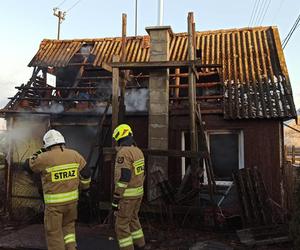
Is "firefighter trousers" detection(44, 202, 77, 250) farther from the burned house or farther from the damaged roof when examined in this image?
the damaged roof

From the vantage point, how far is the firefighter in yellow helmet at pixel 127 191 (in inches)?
216

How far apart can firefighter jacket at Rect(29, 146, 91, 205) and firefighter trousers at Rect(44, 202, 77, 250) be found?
9cm

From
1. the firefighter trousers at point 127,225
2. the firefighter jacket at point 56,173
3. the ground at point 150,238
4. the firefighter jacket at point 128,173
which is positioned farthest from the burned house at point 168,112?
the firefighter jacket at point 56,173

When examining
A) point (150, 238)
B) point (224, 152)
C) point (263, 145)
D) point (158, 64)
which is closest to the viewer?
point (150, 238)

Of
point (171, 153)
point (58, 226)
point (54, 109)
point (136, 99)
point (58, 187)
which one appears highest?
point (136, 99)

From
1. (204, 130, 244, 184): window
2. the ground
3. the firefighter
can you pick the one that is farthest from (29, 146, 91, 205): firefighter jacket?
(204, 130, 244, 184): window

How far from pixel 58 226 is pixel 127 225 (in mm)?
1110

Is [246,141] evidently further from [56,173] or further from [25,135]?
[25,135]

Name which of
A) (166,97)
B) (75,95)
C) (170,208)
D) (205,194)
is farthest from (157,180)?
(75,95)

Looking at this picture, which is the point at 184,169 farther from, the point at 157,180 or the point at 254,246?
the point at 254,246

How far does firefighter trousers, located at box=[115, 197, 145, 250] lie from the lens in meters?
5.51

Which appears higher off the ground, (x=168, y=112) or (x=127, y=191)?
(x=168, y=112)

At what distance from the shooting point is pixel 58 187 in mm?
5039

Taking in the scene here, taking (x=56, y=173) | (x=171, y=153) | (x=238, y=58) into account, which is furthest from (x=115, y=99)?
(x=238, y=58)
